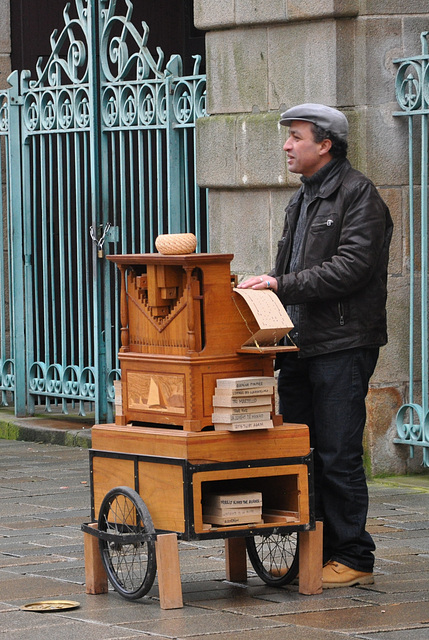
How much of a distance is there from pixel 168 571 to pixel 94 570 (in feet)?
1.48

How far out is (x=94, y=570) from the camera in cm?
602

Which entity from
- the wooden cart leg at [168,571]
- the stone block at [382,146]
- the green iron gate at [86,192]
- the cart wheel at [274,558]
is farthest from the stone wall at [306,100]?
the wooden cart leg at [168,571]

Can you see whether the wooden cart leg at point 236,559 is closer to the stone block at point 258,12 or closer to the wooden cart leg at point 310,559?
the wooden cart leg at point 310,559

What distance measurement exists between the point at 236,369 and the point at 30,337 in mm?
5769

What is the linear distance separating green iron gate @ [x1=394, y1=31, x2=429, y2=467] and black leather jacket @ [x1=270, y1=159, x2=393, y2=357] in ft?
7.97

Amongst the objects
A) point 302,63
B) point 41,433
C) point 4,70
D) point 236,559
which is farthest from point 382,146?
point 4,70

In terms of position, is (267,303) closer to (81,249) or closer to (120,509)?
(120,509)

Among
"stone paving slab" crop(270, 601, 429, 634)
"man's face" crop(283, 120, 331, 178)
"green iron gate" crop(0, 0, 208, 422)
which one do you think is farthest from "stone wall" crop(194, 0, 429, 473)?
"stone paving slab" crop(270, 601, 429, 634)

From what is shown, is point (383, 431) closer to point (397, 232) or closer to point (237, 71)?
point (397, 232)

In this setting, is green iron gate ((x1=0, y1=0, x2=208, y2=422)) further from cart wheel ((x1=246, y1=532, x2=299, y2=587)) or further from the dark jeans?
the dark jeans

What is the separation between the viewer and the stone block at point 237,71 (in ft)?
29.7

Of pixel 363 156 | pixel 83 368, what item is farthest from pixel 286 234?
pixel 83 368

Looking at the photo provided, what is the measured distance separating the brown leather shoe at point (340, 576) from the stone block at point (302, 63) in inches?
129

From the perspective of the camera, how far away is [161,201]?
10.1m
